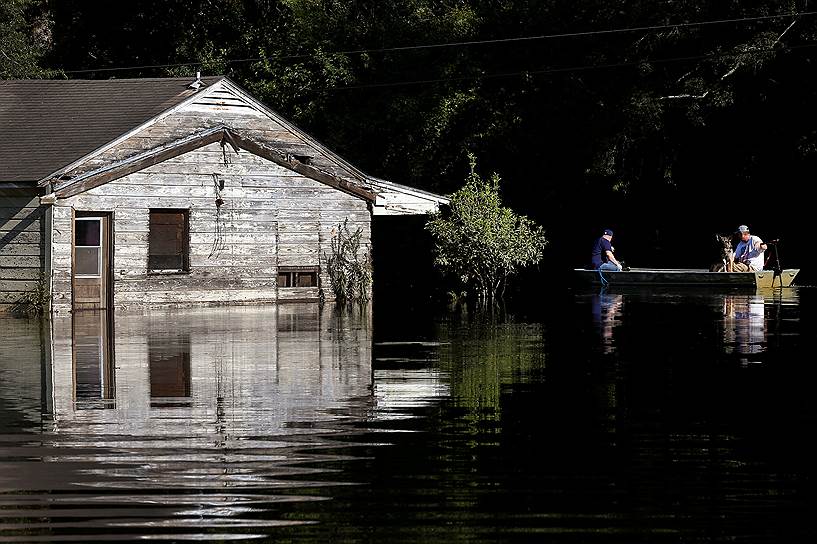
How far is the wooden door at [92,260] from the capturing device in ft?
112

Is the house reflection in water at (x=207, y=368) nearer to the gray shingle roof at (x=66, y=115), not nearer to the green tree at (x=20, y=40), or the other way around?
the gray shingle roof at (x=66, y=115)

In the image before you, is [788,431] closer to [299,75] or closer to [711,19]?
[711,19]

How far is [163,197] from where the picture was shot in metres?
34.9

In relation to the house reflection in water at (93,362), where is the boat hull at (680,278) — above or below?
above

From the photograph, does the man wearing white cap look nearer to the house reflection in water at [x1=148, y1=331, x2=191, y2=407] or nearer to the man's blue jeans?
the man's blue jeans

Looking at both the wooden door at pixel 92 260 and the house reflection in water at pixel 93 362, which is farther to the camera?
the wooden door at pixel 92 260

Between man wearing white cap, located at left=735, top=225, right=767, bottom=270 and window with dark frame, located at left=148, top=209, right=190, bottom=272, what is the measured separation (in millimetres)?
16336

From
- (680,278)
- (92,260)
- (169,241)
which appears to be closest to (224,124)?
(169,241)

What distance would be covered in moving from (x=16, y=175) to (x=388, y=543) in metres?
26.5

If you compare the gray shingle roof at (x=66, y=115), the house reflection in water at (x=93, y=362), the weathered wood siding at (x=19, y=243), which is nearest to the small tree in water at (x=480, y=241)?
the gray shingle roof at (x=66, y=115)

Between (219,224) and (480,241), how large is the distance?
311 inches

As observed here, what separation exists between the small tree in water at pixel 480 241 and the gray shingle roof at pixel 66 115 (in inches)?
305

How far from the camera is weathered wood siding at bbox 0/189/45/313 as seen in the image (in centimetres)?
3369

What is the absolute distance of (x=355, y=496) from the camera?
10703 mm
